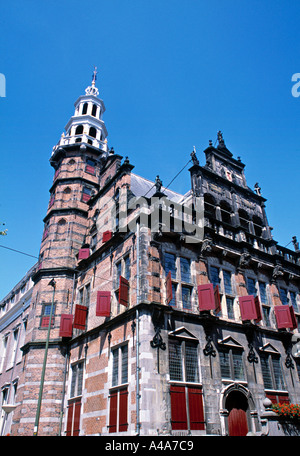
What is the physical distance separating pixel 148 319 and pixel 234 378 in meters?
5.53

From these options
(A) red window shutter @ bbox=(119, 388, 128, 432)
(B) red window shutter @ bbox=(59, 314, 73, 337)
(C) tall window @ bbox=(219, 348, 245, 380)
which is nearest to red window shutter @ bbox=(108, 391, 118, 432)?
(A) red window shutter @ bbox=(119, 388, 128, 432)

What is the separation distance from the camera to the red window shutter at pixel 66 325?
70.6ft

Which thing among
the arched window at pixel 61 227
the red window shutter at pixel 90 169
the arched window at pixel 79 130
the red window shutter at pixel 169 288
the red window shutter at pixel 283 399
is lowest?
the red window shutter at pixel 283 399

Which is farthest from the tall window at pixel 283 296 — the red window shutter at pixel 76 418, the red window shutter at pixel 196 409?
the red window shutter at pixel 76 418

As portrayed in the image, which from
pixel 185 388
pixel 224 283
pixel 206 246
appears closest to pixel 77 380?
pixel 185 388

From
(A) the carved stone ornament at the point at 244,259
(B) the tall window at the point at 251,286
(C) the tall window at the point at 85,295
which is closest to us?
(A) the carved stone ornament at the point at 244,259

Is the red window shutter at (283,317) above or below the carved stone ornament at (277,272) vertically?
below

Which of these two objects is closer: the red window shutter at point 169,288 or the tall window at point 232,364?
the red window shutter at point 169,288

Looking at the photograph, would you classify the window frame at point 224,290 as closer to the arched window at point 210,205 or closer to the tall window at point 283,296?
the arched window at point 210,205

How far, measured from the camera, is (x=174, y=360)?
50.1 ft

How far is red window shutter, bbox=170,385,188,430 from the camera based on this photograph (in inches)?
548

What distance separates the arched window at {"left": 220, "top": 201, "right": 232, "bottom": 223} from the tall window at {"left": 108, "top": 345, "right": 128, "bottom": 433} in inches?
437
